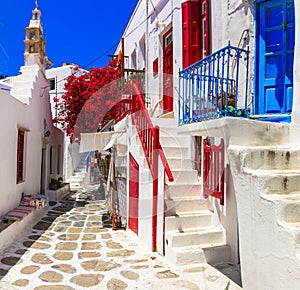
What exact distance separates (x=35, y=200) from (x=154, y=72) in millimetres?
6230

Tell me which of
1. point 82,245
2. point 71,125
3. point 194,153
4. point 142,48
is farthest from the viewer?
point 71,125

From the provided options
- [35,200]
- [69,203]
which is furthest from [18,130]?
[69,203]

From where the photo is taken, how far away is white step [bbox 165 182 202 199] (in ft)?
22.5

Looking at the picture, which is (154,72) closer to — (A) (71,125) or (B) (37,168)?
(B) (37,168)

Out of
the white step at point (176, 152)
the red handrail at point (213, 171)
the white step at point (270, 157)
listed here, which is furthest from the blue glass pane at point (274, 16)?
the white step at point (176, 152)

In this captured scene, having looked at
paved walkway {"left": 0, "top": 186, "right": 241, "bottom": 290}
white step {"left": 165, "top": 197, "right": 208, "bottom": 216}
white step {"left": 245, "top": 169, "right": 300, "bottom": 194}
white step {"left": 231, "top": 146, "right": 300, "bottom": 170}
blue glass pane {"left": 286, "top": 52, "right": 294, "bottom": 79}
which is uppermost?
blue glass pane {"left": 286, "top": 52, "right": 294, "bottom": 79}

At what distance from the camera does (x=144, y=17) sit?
42.7ft

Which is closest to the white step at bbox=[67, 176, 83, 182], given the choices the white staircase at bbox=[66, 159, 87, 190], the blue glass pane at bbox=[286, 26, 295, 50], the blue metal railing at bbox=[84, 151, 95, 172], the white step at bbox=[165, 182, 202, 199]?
the white staircase at bbox=[66, 159, 87, 190]

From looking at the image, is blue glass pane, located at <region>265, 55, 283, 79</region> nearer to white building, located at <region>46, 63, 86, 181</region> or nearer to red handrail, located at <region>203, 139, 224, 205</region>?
red handrail, located at <region>203, 139, 224, 205</region>

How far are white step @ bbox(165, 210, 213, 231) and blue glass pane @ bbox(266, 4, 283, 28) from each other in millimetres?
3904

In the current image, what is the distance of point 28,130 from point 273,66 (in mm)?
7916

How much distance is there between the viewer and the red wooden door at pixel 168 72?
1066 cm

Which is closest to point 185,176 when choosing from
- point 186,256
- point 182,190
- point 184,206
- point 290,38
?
point 182,190

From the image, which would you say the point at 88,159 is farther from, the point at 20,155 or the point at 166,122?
the point at 166,122
